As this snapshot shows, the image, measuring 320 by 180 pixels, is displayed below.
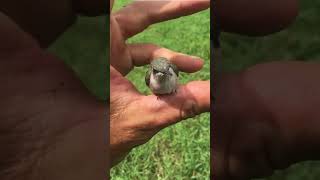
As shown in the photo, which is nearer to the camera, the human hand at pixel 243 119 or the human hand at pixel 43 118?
the human hand at pixel 43 118

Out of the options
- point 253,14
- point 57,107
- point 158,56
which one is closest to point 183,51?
point 158,56

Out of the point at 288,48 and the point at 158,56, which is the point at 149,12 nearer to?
the point at 158,56

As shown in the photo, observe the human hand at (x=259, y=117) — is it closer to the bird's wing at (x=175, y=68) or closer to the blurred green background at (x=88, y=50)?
the bird's wing at (x=175, y=68)

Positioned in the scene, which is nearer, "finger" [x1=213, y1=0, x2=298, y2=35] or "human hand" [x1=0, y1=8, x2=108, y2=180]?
"human hand" [x1=0, y1=8, x2=108, y2=180]

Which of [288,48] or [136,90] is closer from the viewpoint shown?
[136,90]

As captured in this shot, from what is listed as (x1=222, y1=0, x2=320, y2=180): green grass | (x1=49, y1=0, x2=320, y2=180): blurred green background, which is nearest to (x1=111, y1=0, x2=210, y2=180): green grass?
(x1=49, y1=0, x2=320, y2=180): blurred green background

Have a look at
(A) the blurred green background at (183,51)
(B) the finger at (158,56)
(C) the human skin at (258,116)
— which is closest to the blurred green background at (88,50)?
(A) the blurred green background at (183,51)

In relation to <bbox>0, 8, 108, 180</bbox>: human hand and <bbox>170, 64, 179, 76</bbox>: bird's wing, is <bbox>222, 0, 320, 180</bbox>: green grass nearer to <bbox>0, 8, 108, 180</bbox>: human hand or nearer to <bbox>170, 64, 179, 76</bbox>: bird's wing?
<bbox>170, 64, 179, 76</bbox>: bird's wing
